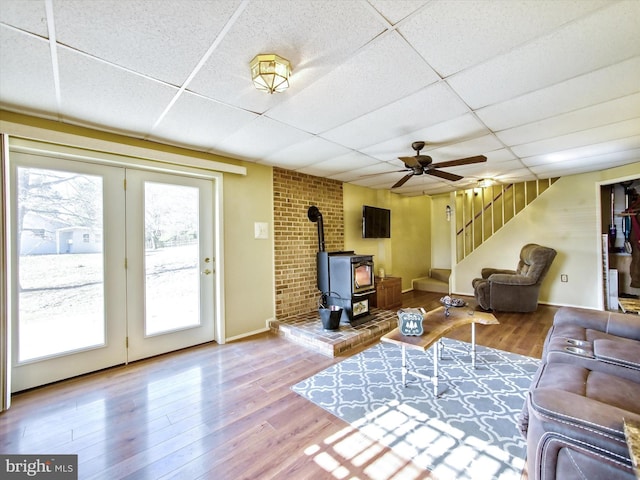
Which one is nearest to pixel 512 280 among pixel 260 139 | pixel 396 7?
pixel 260 139

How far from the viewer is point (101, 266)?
2.75 meters

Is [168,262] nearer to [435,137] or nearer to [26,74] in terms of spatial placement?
[26,74]

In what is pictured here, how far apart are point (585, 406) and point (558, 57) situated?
1.84 m

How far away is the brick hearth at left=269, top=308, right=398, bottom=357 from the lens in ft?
10.3

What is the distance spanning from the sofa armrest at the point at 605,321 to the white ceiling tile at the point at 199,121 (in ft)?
10.4

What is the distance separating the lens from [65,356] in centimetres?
255

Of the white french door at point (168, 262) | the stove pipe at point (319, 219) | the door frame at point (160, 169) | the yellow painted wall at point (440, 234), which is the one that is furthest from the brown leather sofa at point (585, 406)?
the yellow painted wall at point (440, 234)

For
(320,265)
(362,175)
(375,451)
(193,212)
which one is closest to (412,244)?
(362,175)

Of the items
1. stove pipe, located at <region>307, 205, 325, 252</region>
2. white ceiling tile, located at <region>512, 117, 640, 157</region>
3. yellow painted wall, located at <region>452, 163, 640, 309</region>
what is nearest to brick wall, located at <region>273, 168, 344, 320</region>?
stove pipe, located at <region>307, 205, 325, 252</region>

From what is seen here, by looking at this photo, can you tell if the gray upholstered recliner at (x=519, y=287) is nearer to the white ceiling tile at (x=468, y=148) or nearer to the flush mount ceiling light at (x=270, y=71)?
the white ceiling tile at (x=468, y=148)

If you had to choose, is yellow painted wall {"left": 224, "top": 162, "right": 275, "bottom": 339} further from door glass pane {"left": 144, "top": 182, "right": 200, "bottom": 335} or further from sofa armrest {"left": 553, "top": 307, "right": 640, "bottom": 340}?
sofa armrest {"left": 553, "top": 307, "right": 640, "bottom": 340}

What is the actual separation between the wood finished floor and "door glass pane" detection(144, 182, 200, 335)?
0.51m

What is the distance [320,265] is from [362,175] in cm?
166

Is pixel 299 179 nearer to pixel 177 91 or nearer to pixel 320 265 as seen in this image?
pixel 320 265
